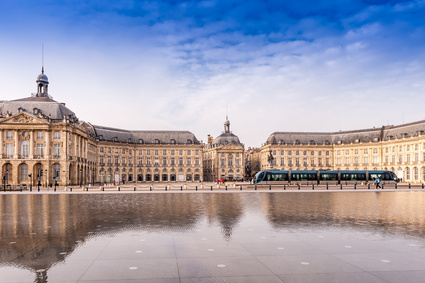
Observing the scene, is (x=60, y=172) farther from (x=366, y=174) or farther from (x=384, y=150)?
(x=384, y=150)

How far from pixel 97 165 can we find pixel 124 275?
11394 cm

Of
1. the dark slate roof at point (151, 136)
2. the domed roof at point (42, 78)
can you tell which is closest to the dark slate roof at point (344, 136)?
the dark slate roof at point (151, 136)

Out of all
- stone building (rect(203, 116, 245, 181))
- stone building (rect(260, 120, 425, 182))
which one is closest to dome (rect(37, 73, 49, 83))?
stone building (rect(260, 120, 425, 182))

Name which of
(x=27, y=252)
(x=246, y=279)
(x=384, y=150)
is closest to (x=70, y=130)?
(x=27, y=252)

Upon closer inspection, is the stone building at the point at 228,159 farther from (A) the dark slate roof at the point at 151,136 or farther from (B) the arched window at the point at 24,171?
(B) the arched window at the point at 24,171

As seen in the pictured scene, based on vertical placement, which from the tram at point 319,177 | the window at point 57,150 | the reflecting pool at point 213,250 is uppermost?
the window at point 57,150

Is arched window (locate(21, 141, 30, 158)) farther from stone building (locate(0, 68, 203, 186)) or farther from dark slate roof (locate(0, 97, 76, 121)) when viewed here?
dark slate roof (locate(0, 97, 76, 121))

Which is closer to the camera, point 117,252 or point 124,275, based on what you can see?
point 124,275

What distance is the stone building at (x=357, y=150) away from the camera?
4387 inches

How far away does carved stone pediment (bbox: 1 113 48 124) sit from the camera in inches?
3282

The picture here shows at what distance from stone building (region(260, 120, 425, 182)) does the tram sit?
31200 mm

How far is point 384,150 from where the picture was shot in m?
126

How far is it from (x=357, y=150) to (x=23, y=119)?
362ft

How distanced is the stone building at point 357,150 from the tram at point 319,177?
3120 cm
